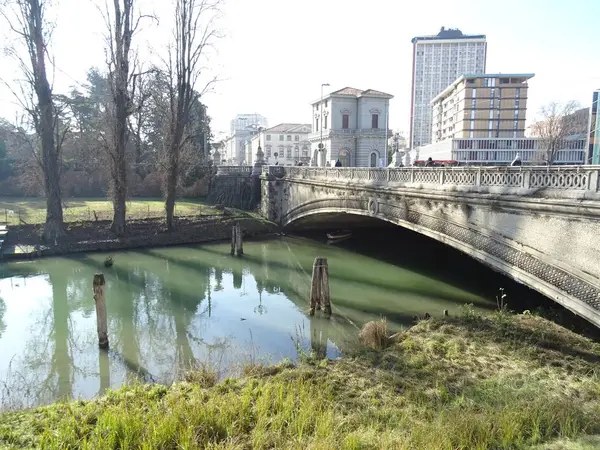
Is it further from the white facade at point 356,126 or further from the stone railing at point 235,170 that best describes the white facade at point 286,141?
the stone railing at point 235,170

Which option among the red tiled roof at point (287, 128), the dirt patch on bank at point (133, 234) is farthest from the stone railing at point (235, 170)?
the red tiled roof at point (287, 128)

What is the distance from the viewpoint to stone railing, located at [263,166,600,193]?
762 centimetres

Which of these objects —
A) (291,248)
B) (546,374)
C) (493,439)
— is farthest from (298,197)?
(493,439)

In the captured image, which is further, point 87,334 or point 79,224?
point 79,224

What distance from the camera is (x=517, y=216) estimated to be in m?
9.28

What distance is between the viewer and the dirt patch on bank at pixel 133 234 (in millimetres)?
20953

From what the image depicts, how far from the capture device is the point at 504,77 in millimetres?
67062

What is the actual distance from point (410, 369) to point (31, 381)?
24.2ft

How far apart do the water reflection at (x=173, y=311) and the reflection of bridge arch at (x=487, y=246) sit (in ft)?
8.52

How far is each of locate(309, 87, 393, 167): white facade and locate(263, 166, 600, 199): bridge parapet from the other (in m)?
35.6

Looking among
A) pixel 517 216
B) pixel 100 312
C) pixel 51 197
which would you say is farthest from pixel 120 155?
pixel 517 216

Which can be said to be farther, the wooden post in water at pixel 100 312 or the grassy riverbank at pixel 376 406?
the wooden post in water at pixel 100 312

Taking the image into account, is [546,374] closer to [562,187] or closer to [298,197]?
[562,187]

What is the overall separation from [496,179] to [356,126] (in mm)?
44950
